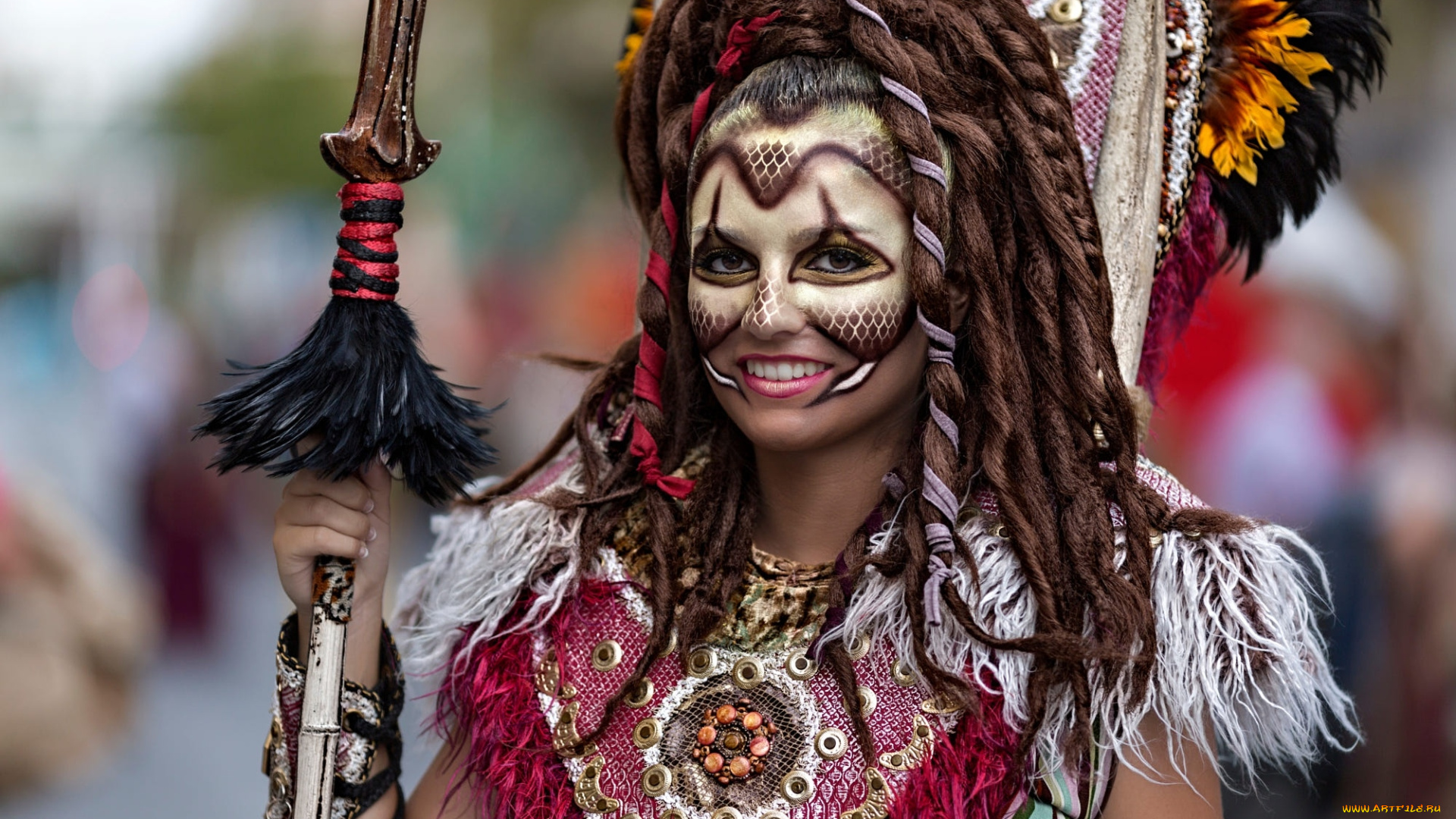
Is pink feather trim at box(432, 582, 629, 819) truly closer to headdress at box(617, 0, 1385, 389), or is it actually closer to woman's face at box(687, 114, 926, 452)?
woman's face at box(687, 114, 926, 452)

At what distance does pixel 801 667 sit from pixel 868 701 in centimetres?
13

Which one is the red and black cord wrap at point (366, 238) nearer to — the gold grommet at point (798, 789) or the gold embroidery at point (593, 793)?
the gold embroidery at point (593, 793)

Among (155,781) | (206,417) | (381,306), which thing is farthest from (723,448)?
(155,781)

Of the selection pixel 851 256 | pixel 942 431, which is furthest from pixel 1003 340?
pixel 851 256

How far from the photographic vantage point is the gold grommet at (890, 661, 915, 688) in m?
2.28

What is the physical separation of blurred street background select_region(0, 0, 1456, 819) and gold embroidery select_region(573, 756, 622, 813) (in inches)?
28.3

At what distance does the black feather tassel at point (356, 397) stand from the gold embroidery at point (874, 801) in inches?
33.3

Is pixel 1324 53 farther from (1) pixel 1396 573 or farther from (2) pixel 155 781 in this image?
(2) pixel 155 781

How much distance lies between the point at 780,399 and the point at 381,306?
0.67m

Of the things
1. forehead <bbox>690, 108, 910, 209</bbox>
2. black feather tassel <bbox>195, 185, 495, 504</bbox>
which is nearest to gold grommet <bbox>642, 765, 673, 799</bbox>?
black feather tassel <bbox>195, 185, 495, 504</bbox>

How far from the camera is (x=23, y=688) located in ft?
18.1

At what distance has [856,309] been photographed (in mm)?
2195

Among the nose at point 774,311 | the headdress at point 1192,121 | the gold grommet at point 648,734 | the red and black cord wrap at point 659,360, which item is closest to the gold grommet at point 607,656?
the gold grommet at point 648,734

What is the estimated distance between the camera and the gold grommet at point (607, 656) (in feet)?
8.07
